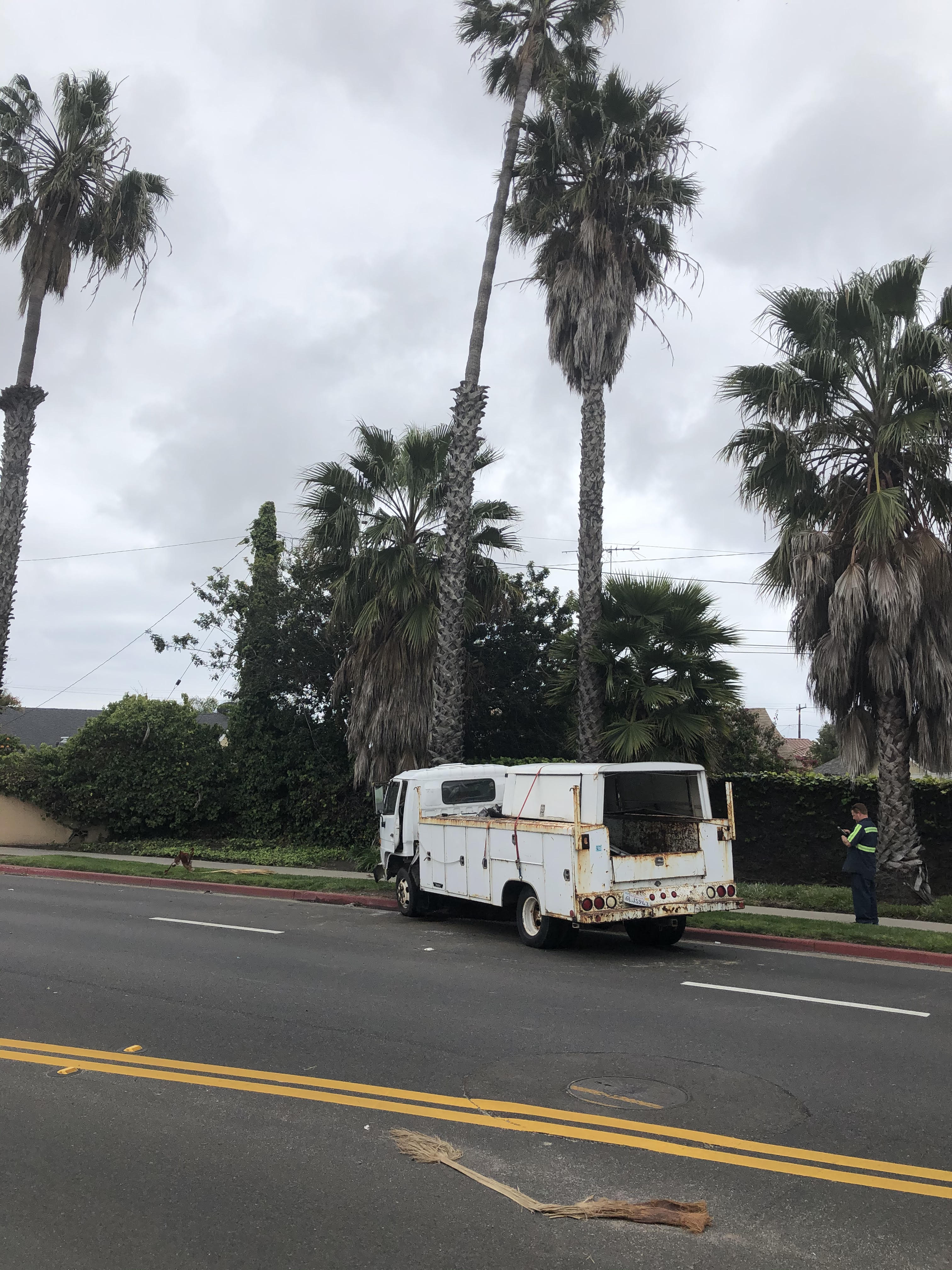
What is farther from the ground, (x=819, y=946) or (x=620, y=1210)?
(x=819, y=946)

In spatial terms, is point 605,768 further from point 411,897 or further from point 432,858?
point 411,897

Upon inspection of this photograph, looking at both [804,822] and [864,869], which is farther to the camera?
[804,822]

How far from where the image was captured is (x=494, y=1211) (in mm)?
4391

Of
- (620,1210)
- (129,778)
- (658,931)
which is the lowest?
(620,1210)

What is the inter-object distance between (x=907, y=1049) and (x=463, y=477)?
519 inches

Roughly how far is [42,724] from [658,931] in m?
44.3

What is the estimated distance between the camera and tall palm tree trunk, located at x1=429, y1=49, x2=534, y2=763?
1833 centimetres

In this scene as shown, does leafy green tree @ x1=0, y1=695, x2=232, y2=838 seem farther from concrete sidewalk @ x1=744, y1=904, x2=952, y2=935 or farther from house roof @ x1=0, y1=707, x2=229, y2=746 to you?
house roof @ x1=0, y1=707, x2=229, y2=746

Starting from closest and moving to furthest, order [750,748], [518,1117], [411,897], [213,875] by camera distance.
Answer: [518,1117]
[411,897]
[213,875]
[750,748]

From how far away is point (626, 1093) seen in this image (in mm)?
6039

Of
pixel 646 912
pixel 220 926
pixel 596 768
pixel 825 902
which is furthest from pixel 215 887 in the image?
pixel 825 902

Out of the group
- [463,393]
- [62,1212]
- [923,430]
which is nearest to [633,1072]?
[62,1212]

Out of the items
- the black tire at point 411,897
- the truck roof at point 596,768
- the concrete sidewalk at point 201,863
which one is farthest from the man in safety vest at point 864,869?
the concrete sidewalk at point 201,863

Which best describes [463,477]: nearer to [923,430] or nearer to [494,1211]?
[923,430]
